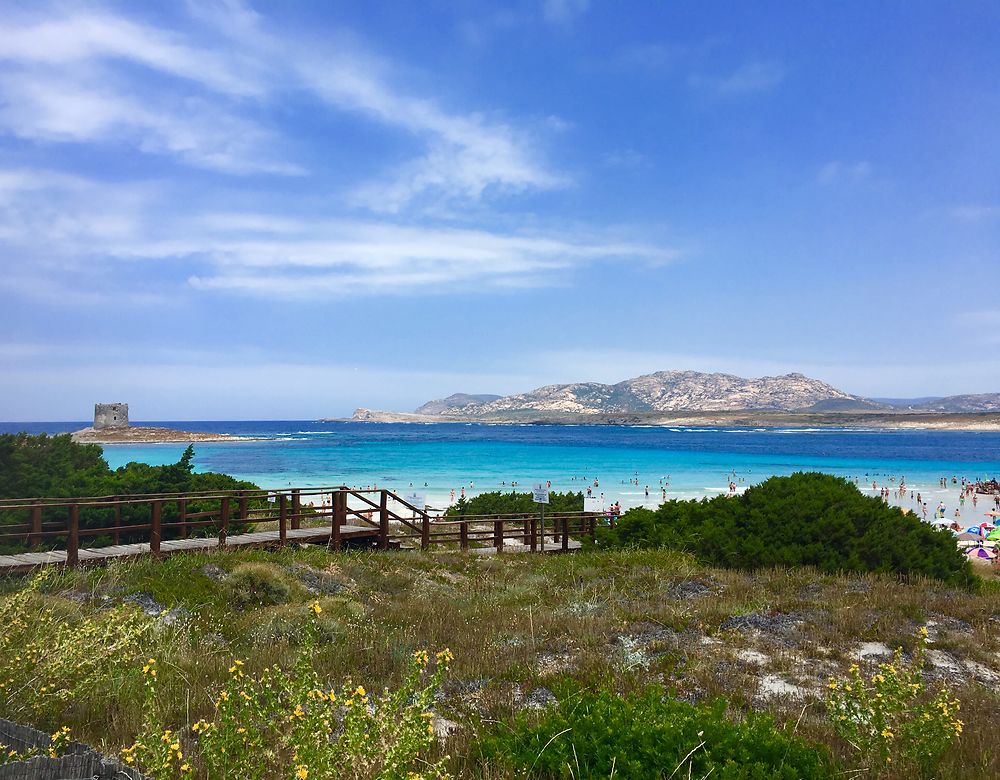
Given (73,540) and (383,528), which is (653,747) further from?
(383,528)

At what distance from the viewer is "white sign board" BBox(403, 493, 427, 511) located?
43.2 metres

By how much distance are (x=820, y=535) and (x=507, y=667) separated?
27.7 feet

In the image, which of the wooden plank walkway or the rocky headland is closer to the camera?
the wooden plank walkway

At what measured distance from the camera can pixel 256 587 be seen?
10625mm

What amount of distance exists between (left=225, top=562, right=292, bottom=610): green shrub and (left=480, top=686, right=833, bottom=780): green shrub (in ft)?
22.5

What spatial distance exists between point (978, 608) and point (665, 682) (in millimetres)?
5895

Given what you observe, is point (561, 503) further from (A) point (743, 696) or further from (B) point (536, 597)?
(A) point (743, 696)

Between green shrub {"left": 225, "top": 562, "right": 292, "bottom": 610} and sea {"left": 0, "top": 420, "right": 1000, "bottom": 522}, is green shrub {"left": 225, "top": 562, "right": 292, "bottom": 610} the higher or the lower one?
the higher one

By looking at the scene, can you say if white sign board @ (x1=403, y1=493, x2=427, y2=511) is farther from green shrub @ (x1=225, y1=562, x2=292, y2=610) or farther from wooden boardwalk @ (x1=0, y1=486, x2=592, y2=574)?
green shrub @ (x1=225, y1=562, x2=292, y2=610)

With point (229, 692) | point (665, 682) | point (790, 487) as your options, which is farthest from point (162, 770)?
point (790, 487)

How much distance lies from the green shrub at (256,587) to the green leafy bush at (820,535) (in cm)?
798

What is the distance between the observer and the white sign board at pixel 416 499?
43188 mm

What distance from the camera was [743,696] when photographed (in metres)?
5.82

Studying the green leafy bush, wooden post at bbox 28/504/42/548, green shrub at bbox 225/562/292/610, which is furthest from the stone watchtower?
the green leafy bush
